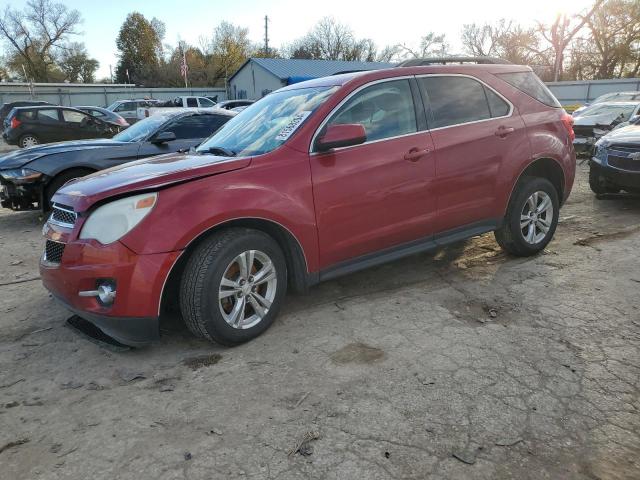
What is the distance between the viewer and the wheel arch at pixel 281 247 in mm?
3178

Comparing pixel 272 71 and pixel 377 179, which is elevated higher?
pixel 272 71

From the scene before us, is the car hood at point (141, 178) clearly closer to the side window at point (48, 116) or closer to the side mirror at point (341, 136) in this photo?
the side mirror at point (341, 136)

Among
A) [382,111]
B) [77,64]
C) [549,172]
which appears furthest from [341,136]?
[77,64]

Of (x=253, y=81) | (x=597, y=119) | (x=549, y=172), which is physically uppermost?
(x=253, y=81)

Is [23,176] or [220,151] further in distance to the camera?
[23,176]

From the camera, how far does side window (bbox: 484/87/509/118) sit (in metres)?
4.50

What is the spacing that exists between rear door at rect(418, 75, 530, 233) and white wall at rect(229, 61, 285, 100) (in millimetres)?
33859

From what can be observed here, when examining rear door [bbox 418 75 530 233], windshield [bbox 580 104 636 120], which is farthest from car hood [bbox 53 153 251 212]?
windshield [bbox 580 104 636 120]

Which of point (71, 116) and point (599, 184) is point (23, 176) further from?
point (71, 116)

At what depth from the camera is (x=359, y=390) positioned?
9.12 ft

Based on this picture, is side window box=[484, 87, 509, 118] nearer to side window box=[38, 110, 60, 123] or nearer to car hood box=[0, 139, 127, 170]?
car hood box=[0, 139, 127, 170]

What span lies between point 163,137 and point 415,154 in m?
4.04

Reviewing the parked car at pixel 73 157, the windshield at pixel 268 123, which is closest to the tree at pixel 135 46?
the parked car at pixel 73 157

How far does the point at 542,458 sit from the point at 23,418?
265 centimetres
